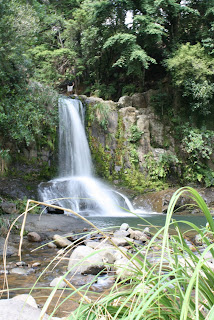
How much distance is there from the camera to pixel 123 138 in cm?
1452

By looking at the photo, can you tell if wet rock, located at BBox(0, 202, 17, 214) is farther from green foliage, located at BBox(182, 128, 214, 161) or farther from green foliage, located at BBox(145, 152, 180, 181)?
green foliage, located at BBox(182, 128, 214, 161)

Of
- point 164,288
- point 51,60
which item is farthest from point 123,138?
point 164,288

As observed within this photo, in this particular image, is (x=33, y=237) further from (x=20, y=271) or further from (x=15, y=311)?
(x=15, y=311)

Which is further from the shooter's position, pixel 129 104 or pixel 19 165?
pixel 129 104

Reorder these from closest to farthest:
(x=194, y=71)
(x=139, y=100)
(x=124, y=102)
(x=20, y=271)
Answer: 1. (x=20, y=271)
2. (x=194, y=71)
3. (x=124, y=102)
4. (x=139, y=100)

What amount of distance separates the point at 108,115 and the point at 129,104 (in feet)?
5.51

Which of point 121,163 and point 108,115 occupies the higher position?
point 108,115

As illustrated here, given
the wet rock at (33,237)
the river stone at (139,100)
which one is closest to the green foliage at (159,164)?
the river stone at (139,100)

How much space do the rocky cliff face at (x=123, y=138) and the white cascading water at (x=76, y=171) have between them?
0.57m

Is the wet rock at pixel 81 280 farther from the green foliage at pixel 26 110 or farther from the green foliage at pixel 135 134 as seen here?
the green foliage at pixel 135 134

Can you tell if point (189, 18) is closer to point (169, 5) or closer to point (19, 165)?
point (169, 5)

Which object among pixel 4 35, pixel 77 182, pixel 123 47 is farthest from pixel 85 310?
pixel 123 47

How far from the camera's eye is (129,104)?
611 inches

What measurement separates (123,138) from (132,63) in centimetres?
414
